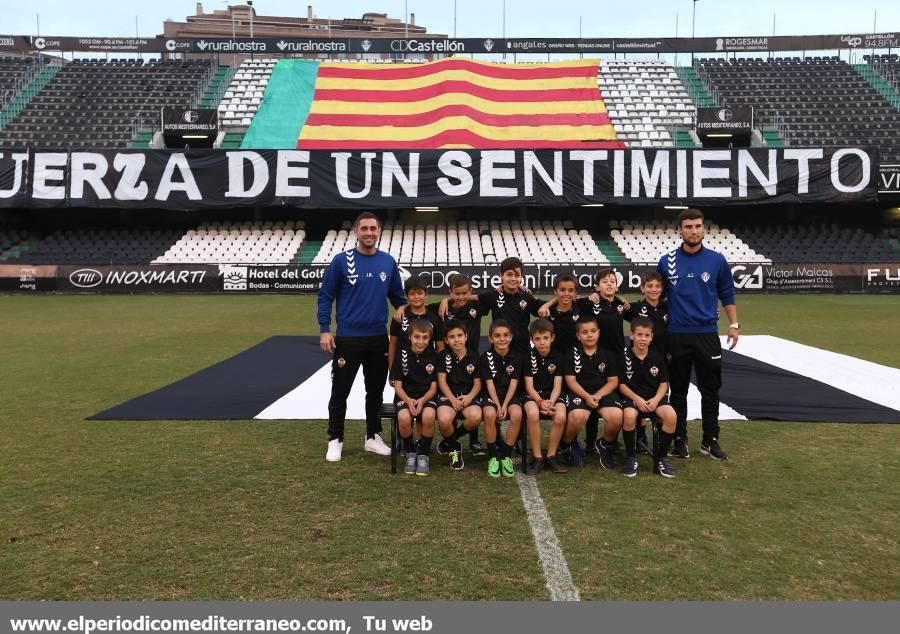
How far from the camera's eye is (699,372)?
5453 mm

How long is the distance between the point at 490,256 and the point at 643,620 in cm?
2243

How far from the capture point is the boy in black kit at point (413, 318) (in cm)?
524

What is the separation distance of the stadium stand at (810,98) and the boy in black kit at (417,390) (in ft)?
94.0

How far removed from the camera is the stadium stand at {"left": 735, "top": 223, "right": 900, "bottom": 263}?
977 inches

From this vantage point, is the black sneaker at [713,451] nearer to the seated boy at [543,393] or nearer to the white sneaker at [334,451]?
the seated boy at [543,393]

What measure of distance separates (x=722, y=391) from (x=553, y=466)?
3770 mm

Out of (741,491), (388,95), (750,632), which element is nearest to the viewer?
(750,632)

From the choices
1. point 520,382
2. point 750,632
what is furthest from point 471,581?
point 520,382

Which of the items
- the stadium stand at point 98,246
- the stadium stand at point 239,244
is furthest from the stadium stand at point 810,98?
the stadium stand at point 98,246

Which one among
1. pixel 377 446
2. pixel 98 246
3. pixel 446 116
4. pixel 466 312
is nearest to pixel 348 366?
pixel 377 446

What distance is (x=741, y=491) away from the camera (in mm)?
4590

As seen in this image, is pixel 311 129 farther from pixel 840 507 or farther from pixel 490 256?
pixel 840 507

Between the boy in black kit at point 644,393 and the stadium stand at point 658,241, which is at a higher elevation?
the stadium stand at point 658,241

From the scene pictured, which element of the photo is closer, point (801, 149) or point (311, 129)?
point (801, 149)
